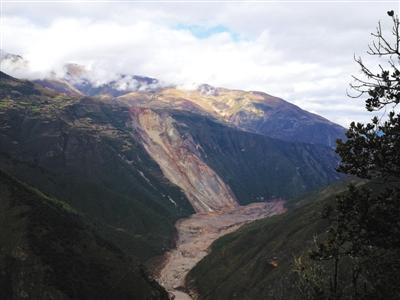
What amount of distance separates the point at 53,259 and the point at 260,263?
52.6 m

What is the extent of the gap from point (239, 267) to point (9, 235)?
62.3 metres

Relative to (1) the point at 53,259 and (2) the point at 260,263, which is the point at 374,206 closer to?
(1) the point at 53,259

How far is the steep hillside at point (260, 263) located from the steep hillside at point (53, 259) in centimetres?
1936

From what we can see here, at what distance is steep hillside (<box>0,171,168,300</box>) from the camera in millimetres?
101938

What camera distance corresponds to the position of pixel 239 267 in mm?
146625

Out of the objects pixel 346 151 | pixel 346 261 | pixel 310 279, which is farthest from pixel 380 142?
pixel 346 261

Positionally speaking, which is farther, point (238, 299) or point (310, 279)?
point (238, 299)

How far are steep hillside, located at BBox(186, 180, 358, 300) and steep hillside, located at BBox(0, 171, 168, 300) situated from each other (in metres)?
19.4

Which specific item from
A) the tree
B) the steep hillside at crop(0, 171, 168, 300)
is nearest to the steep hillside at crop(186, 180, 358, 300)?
the steep hillside at crop(0, 171, 168, 300)

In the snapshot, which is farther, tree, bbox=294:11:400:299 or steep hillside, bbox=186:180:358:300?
steep hillside, bbox=186:180:358:300

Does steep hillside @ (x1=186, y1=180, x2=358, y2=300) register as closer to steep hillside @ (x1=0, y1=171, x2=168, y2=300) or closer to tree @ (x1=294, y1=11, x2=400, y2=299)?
steep hillside @ (x1=0, y1=171, x2=168, y2=300)

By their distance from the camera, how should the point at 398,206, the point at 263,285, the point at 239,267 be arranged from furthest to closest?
the point at 239,267, the point at 263,285, the point at 398,206

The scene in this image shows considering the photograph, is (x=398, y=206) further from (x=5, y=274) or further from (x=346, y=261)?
(x=5, y=274)

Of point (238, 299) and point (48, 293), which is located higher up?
point (48, 293)
